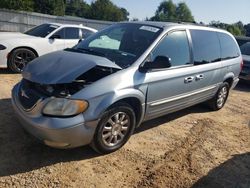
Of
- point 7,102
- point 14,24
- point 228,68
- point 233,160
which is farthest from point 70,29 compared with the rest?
point 14,24

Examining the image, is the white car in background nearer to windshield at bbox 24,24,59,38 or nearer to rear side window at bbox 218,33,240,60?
windshield at bbox 24,24,59,38

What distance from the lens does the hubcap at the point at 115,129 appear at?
4.30m

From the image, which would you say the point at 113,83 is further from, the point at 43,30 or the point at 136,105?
the point at 43,30

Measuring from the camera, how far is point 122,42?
→ 5180 millimetres

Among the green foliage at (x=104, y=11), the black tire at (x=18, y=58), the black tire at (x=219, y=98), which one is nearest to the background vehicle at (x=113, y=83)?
the black tire at (x=219, y=98)

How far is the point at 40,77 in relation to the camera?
4094 millimetres

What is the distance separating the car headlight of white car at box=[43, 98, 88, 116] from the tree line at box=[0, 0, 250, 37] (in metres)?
3.65

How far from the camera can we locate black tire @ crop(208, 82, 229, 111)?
6.94m

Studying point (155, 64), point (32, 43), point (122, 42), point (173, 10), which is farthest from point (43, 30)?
point (173, 10)

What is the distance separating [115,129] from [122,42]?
5.05 feet

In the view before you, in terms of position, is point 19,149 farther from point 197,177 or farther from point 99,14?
point 99,14

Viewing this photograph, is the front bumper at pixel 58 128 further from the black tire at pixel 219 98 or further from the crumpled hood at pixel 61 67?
the black tire at pixel 219 98

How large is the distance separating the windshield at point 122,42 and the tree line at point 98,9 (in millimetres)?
1637

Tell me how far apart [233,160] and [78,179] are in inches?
95.3
